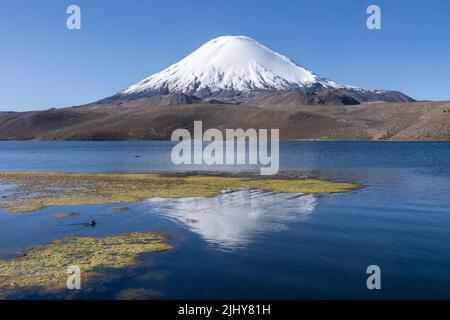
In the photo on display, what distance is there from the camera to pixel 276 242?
25422mm

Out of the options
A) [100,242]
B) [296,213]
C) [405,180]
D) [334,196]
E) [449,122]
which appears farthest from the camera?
[449,122]

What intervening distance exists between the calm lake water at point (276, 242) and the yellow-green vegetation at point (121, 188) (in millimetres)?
3169

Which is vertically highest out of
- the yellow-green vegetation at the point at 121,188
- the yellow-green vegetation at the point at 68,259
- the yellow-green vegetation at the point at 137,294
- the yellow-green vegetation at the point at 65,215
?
the yellow-green vegetation at the point at 121,188

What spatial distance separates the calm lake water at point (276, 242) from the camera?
61.5ft

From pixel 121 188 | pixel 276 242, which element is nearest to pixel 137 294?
pixel 276 242

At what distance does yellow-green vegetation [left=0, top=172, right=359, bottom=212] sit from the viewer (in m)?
41.7

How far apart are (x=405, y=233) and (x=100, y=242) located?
1658 cm

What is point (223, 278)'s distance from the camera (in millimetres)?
19719

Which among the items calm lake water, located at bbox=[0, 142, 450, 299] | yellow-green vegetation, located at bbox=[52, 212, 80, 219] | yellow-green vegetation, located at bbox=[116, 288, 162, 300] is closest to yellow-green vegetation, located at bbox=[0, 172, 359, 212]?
calm lake water, located at bbox=[0, 142, 450, 299]

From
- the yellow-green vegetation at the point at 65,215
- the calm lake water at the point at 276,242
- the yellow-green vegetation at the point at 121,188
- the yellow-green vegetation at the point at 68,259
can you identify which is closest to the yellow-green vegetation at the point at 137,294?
the calm lake water at the point at 276,242

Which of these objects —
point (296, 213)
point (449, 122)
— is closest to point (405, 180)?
point (296, 213)

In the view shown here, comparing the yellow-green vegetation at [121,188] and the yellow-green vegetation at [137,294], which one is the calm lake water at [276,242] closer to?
the yellow-green vegetation at [137,294]
